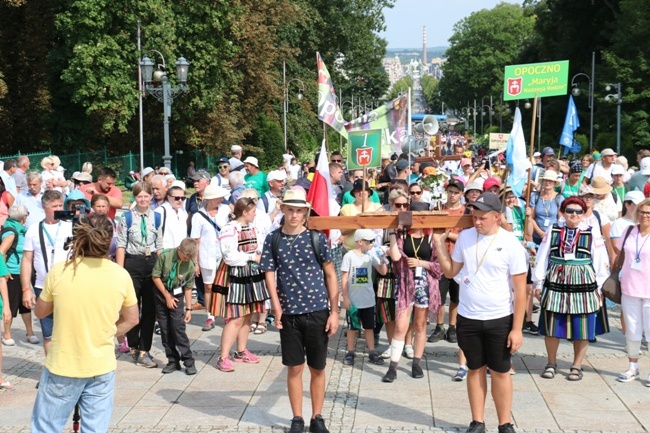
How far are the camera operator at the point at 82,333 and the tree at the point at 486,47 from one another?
106 meters

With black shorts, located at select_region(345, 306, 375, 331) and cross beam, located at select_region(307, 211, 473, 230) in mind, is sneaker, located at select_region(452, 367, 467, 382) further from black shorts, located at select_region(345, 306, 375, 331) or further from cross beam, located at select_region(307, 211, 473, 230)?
cross beam, located at select_region(307, 211, 473, 230)

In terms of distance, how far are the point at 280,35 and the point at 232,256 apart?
43.2 meters

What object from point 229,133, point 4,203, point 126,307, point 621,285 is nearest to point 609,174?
point 621,285

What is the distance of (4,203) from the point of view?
11445 mm

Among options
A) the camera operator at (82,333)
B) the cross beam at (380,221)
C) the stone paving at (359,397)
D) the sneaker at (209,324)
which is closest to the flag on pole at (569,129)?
the stone paving at (359,397)

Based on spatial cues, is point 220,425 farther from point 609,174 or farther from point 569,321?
point 609,174

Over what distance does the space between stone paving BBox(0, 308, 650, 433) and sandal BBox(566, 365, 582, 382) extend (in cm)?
8

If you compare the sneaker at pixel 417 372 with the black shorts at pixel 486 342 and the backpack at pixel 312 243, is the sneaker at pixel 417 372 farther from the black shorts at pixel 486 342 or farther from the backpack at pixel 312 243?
→ the backpack at pixel 312 243

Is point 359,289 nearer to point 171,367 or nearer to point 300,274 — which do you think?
point 171,367

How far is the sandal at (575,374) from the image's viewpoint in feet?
27.8

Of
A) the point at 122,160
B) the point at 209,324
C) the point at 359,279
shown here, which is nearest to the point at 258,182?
the point at 209,324

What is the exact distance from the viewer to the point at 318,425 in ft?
22.4

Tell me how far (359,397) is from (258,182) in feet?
20.0

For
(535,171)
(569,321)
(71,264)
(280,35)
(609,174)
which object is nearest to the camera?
(71,264)
